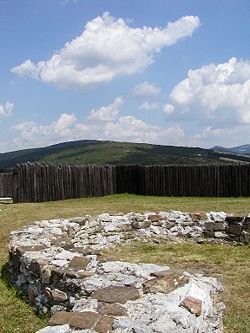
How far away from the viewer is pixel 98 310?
4133 millimetres

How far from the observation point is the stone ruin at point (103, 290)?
12.4 feet

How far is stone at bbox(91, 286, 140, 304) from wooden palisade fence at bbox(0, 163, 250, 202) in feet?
53.5

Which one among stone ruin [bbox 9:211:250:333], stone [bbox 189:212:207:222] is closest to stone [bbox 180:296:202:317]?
stone ruin [bbox 9:211:250:333]

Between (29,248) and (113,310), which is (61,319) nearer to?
(113,310)

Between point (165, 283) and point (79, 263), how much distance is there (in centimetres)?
152

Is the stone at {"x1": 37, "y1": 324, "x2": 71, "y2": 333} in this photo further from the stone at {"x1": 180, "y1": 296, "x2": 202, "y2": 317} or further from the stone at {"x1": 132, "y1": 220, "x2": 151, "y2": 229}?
the stone at {"x1": 132, "y1": 220, "x2": 151, "y2": 229}

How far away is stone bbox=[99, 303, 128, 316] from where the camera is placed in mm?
3942

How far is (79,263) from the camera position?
227 inches

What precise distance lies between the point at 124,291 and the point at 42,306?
163cm

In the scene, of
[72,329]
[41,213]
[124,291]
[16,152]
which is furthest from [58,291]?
[16,152]

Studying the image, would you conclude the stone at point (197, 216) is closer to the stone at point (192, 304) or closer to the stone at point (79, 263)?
the stone at point (79, 263)

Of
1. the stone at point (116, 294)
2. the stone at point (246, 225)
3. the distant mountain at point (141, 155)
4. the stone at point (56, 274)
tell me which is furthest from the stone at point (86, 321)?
the distant mountain at point (141, 155)

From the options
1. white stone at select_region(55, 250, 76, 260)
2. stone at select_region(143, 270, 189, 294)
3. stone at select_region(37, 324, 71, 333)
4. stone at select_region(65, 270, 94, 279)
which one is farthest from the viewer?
white stone at select_region(55, 250, 76, 260)

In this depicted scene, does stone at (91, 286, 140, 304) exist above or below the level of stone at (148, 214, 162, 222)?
above
